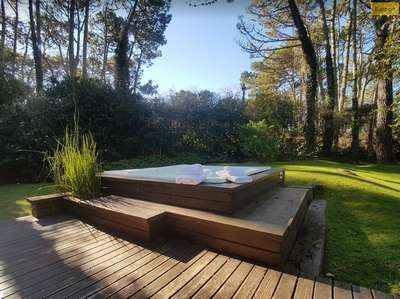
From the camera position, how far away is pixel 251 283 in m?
1.51

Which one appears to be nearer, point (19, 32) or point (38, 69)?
point (38, 69)

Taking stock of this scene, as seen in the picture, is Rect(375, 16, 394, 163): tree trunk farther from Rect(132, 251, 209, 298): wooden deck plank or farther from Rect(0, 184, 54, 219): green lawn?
Rect(0, 184, 54, 219): green lawn

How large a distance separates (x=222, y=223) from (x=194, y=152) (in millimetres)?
6161

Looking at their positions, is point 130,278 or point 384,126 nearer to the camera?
point 130,278

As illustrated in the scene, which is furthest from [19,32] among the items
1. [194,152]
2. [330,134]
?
[330,134]

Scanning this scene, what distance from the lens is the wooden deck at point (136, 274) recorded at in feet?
4.70

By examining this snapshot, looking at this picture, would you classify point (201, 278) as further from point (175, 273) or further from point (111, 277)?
point (111, 277)

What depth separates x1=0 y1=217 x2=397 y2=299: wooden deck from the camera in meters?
1.43

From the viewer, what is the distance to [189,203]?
239 cm

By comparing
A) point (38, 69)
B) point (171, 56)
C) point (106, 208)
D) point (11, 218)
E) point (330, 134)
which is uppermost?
point (171, 56)

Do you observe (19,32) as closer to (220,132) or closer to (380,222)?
(220,132)

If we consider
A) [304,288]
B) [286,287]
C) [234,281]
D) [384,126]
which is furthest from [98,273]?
[384,126]
